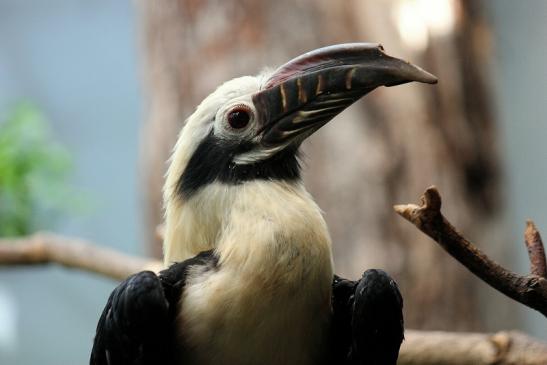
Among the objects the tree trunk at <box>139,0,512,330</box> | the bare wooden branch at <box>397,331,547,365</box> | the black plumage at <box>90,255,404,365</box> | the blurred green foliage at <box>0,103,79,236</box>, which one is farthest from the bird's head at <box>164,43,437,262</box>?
the blurred green foliage at <box>0,103,79,236</box>

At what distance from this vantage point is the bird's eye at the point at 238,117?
258cm

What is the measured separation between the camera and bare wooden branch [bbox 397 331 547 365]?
8.96 feet

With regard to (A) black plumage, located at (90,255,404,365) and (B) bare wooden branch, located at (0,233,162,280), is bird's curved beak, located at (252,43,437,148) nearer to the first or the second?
(A) black plumage, located at (90,255,404,365)

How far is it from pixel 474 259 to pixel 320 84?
2.21 feet

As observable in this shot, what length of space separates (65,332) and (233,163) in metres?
7.56

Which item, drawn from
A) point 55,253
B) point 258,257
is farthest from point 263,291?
point 55,253

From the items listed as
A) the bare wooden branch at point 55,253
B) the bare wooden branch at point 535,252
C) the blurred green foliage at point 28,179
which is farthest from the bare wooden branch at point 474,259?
the blurred green foliage at point 28,179

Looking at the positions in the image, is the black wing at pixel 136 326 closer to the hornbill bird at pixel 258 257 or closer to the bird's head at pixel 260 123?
the hornbill bird at pixel 258 257

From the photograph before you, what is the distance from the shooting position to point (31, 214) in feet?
18.0

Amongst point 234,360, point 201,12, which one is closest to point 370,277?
point 234,360

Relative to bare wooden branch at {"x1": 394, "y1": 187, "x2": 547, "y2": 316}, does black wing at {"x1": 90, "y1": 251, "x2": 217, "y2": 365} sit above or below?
below

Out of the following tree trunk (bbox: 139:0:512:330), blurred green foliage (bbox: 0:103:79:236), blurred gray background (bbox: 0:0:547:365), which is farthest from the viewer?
blurred gray background (bbox: 0:0:547:365)

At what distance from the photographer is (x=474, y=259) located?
7.12 feet

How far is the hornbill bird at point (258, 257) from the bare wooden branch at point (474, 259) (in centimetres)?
30
